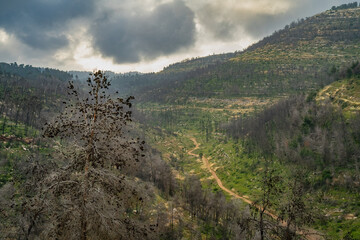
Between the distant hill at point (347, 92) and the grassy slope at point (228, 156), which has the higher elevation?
the distant hill at point (347, 92)

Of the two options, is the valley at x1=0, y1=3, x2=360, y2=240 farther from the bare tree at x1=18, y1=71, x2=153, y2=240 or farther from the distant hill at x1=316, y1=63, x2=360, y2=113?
the distant hill at x1=316, y1=63, x2=360, y2=113

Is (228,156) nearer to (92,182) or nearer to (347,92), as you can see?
(347,92)

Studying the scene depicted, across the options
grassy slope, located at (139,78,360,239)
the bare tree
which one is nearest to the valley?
the bare tree

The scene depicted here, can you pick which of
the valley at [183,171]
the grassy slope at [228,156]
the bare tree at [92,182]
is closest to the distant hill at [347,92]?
the grassy slope at [228,156]

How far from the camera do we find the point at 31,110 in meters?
111

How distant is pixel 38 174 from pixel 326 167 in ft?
220

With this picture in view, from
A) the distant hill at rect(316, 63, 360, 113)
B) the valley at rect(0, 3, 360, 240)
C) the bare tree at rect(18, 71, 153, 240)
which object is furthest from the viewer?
the distant hill at rect(316, 63, 360, 113)

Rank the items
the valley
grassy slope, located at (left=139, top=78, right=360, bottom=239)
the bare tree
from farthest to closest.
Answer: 1. grassy slope, located at (left=139, top=78, right=360, bottom=239)
2. the valley
3. the bare tree

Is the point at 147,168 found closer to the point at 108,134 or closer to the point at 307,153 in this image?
the point at 307,153

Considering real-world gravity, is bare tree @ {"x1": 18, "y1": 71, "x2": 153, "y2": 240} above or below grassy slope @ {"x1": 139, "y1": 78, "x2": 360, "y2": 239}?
above

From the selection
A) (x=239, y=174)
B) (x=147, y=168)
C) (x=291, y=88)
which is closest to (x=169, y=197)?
(x=147, y=168)

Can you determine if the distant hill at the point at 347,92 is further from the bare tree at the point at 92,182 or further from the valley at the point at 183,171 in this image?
the bare tree at the point at 92,182

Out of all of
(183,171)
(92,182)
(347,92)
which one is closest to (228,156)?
(183,171)

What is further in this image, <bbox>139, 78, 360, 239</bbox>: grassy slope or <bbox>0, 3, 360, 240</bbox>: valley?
<bbox>139, 78, 360, 239</bbox>: grassy slope
